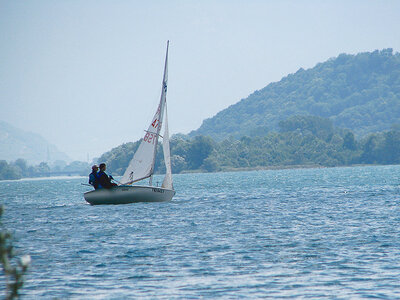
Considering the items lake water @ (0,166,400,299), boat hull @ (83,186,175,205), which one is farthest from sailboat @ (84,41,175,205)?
lake water @ (0,166,400,299)

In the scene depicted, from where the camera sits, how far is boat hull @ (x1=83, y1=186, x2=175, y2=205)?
52219 millimetres

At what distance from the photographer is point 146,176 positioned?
57125mm

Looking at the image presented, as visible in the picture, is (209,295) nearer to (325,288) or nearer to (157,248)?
(325,288)

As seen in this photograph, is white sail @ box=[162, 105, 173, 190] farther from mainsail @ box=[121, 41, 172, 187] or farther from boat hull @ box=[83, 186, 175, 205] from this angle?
boat hull @ box=[83, 186, 175, 205]

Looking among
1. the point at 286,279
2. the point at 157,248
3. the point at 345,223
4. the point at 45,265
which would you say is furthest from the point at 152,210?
the point at 286,279

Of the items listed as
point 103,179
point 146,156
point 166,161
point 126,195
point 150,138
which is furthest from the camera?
point 150,138

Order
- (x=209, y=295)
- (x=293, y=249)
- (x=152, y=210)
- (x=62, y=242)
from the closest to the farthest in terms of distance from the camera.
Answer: (x=209, y=295), (x=293, y=249), (x=62, y=242), (x=152, y=210)

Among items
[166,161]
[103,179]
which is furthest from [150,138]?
[103,179]

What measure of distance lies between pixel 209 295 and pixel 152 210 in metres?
31.7

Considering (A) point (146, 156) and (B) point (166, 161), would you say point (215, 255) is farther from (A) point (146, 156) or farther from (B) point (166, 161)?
(A) point (146, 156)

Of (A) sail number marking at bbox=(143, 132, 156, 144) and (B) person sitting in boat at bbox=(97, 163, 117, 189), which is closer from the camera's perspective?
(B) person sitting in boat at bbox=(97, 163, 117, 189)

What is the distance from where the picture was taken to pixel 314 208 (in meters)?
51.8

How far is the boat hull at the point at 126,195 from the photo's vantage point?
5222 centimetres

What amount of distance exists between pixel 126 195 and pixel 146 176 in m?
4.78
